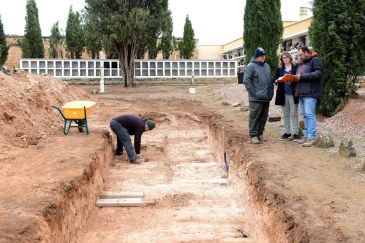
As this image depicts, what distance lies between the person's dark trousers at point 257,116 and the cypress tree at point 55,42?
103 feet

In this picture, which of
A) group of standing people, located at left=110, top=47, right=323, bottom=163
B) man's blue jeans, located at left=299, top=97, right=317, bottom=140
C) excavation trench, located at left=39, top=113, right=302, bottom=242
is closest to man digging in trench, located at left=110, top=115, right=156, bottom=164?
excavation trench, located at left=39, top=113, right=302, bottom=242

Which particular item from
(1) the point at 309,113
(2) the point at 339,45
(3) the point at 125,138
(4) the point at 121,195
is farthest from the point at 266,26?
(4) the point at 121,195

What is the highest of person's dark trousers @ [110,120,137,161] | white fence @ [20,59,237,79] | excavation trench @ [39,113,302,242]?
white fence @ [20,59,237,79]

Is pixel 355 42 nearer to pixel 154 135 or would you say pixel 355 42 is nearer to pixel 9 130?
pixel 154 135

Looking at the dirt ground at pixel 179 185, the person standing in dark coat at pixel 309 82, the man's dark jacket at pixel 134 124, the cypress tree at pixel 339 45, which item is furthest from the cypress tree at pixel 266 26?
the person standing in dark coat at pixel 309 82

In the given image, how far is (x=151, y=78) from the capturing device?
29.0 metres

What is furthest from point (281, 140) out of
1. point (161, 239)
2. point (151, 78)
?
point (151, 78)

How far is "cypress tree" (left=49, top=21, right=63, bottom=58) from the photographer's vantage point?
1415 inches

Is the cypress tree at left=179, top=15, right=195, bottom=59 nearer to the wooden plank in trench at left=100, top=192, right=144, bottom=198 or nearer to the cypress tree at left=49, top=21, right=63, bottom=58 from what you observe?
the cypress tree at left=49, top=21, right=63, bottom=58

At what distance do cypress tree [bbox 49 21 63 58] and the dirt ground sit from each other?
25879 millimetres

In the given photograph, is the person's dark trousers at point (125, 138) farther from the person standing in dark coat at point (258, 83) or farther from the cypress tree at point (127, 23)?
the cypress tree at point (127, 23)

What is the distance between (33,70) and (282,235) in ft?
83.6

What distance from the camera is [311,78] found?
6.98m

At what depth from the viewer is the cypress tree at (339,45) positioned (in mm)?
9422
